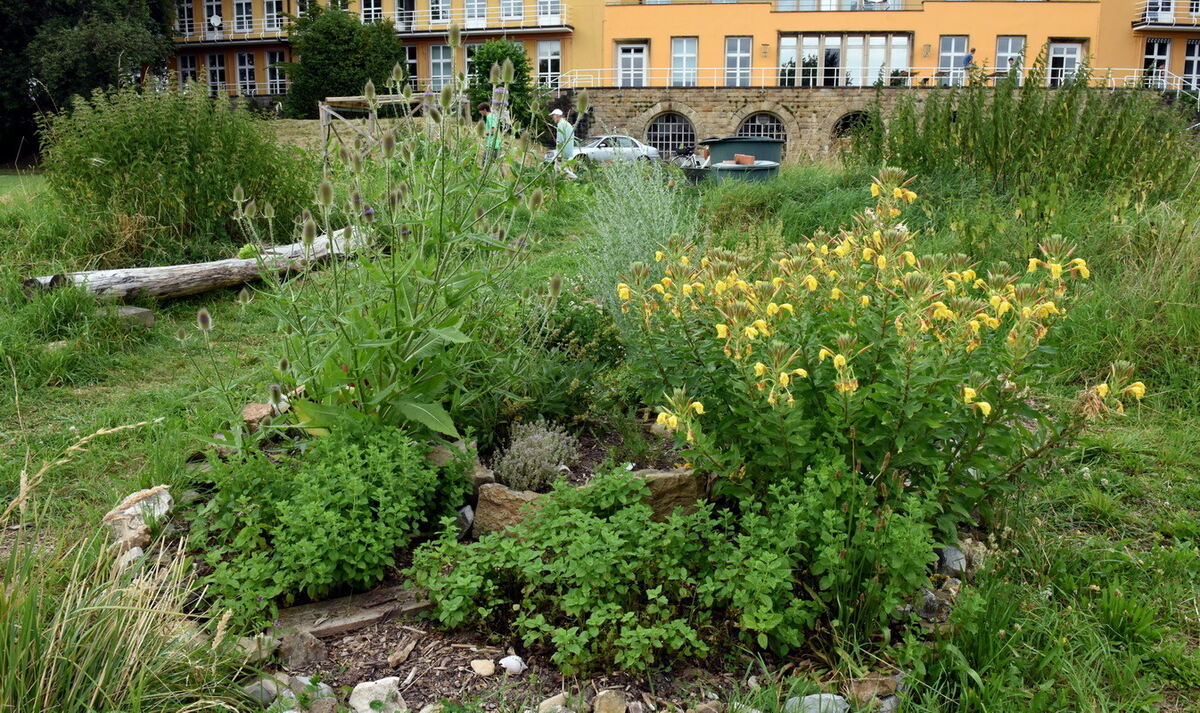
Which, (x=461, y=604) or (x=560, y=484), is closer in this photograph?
(x=461, y=604)

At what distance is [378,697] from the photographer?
93.4 inches

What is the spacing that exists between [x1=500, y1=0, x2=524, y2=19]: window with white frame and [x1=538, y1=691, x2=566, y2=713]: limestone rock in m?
37.0

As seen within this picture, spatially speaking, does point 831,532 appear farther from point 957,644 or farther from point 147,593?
point 147,593

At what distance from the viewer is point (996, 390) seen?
2670mm

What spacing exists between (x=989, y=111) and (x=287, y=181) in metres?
6.38

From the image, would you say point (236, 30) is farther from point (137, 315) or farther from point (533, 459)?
point (533, 459)

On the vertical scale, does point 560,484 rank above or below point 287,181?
below

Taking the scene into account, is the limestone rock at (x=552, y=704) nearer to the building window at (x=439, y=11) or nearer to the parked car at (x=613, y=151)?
the parked car at (x=613, y=151)

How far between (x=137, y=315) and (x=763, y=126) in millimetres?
29314

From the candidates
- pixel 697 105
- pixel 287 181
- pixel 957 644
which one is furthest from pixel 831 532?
pixel 697 105

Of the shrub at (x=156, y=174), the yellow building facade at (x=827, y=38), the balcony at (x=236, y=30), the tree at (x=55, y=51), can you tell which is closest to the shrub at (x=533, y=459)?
the shrub at (x=156, y=174)

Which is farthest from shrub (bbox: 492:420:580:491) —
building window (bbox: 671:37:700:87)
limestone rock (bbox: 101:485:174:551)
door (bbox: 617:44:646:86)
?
door (bbox: 617:44:646:86)

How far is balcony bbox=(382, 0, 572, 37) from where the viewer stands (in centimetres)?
3578

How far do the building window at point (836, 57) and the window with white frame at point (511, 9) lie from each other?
10.2m
